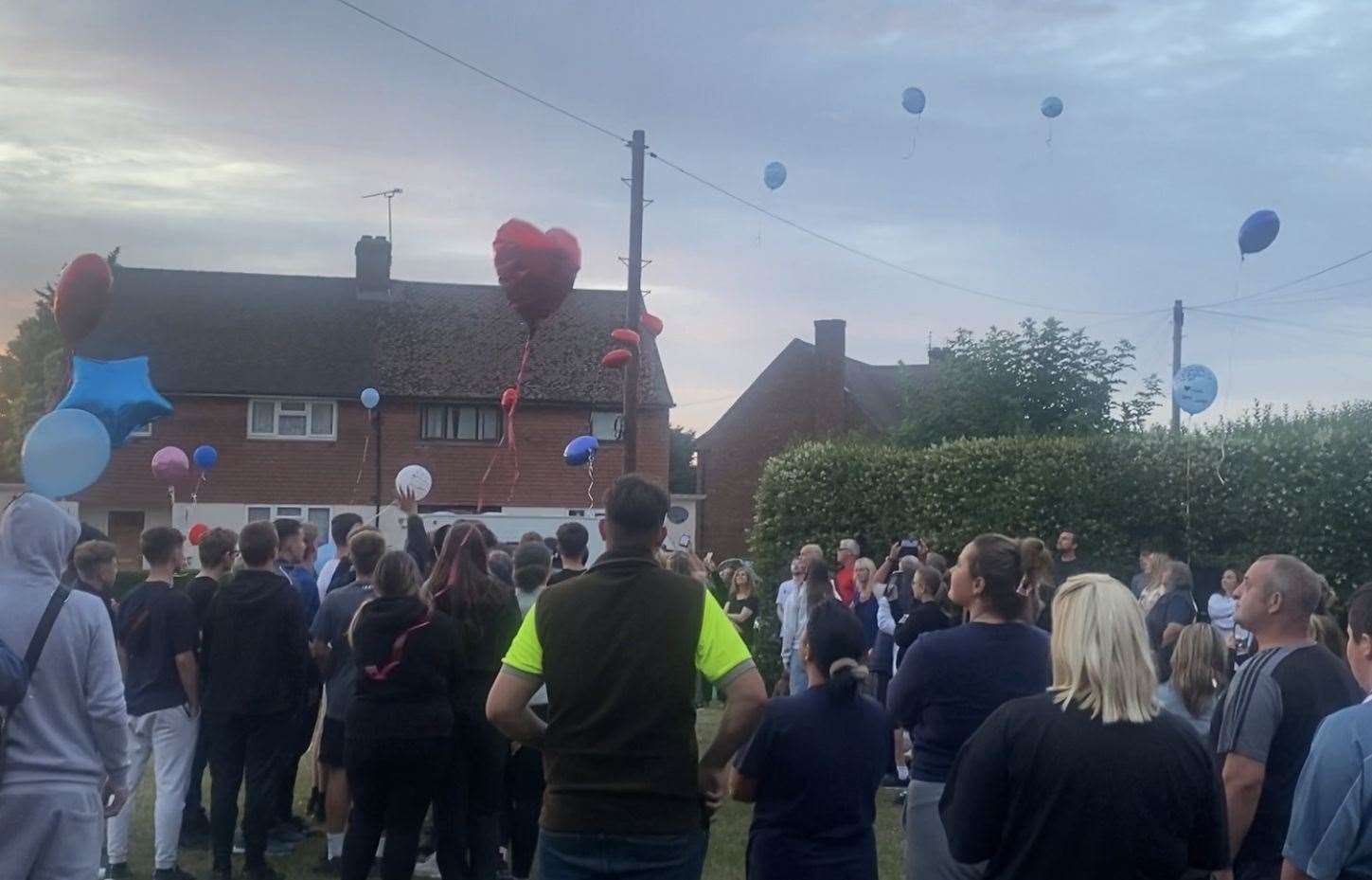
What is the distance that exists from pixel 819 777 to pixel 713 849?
441 centimetres

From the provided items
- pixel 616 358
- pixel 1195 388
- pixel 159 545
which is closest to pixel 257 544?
pixel 159 545

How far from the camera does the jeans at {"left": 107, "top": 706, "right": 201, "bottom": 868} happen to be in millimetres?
7355

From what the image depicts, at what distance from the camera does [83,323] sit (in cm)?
907

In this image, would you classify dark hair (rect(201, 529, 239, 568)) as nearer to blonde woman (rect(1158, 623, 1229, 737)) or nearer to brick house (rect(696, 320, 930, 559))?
blonde woman (rect(1158, 623, 1229, 737))

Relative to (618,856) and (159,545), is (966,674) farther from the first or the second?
(159,545)

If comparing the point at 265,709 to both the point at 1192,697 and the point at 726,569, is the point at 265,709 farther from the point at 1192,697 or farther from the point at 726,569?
the point at 726,569

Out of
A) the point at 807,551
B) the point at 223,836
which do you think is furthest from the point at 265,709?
the point at 807,551

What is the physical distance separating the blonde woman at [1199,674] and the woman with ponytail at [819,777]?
1.80 m

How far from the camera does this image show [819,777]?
4.42 meters

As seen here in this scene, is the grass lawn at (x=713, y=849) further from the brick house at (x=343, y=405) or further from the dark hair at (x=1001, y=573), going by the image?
the brick house at (x=343, y=405)

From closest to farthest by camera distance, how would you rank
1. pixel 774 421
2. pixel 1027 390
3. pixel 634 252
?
pixel 634 252
pixel 1027 390
pixel 774 421

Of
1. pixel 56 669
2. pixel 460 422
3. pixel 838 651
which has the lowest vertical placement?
pixel 56 669

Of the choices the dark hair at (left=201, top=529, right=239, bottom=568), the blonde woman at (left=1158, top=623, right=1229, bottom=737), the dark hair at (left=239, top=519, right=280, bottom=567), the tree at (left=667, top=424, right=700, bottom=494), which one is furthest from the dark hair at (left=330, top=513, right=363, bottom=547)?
the tree at (left=667, top=424, right=700, bottom=494)

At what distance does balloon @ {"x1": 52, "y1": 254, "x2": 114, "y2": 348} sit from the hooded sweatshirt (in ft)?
16.3
